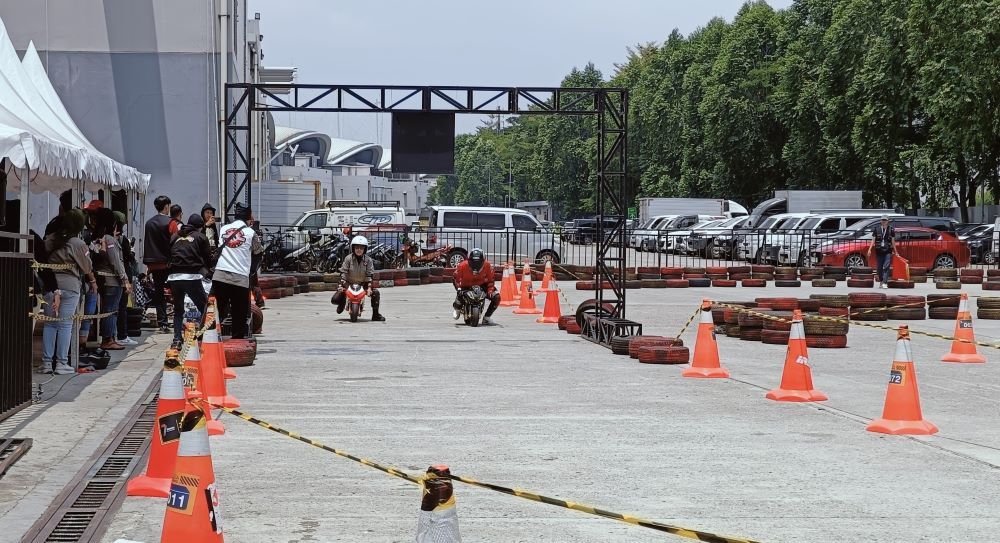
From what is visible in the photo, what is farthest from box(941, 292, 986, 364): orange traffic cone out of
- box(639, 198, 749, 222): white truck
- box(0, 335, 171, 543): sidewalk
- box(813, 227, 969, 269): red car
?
box(639, 198, 749, 222): white truck

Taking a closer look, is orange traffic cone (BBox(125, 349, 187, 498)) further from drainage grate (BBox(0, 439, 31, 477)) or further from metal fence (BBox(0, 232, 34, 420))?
metal fence (BBox(0, 232, 34, 420))

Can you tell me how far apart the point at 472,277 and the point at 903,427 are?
474 inches

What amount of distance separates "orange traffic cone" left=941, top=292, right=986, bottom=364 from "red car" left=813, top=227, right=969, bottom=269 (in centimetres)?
2235

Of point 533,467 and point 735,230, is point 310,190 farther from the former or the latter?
point 533,467

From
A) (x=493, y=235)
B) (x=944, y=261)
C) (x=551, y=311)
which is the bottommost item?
(x=551, y=311)

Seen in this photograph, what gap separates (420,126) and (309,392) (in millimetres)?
10069

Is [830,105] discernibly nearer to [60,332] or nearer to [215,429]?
[60,332]

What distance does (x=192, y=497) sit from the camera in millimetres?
5410

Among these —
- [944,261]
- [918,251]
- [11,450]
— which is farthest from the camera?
[944,261]

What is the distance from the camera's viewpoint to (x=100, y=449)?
892cm

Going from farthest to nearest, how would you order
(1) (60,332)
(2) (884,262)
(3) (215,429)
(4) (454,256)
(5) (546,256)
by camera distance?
(5) (546,256) → (4) (454,256) → (2) (884,262) → (1) (60,332) → (3) (215,429)

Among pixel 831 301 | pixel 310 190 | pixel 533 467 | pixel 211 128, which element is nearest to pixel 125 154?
pixel 211 128

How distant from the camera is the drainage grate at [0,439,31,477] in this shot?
792cm

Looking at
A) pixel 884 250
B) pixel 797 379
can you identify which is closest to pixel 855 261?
pixel 884 250
